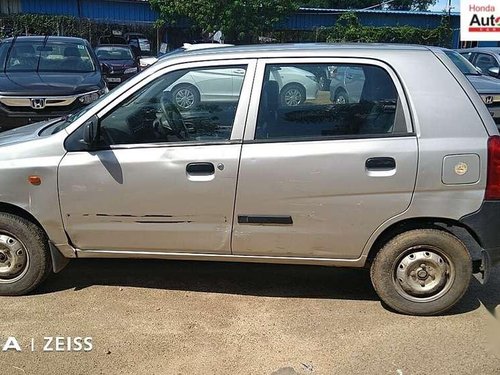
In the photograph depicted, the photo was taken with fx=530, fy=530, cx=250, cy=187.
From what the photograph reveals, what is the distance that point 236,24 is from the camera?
29.5m

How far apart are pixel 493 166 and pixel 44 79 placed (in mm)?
6730

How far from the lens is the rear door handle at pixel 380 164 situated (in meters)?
3.38

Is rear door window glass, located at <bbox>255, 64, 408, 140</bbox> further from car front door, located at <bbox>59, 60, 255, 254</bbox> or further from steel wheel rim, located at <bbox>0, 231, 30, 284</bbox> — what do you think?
steel wheel rim, located at <bbox>0, 231, 30, 284</bbox>

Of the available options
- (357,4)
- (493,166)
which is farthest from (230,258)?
(357,4)

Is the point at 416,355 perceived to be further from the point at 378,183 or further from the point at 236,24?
the point at 236,24

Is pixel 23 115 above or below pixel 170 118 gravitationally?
below

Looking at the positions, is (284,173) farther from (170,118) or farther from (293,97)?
(170,118)

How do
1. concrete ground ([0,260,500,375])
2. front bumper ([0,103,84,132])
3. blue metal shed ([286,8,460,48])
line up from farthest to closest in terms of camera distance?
blue metal shed ([286,8,460,48])
front bumper ([0,103,84,132])
concrete ground ([0,260,500,375])

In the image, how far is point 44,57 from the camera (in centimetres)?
880

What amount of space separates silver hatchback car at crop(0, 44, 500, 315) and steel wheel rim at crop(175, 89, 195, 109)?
0.06 meters

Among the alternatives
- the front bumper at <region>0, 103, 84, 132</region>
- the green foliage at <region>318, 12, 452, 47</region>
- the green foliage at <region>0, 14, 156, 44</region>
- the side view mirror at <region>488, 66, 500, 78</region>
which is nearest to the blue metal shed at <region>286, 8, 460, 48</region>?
the green foliage at <region>318, 12, 452, 47</region>

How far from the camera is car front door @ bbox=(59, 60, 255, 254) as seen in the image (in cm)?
351

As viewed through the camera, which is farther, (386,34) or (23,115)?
(386,34)

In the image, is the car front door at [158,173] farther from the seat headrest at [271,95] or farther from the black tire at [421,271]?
the black tire at [421,271]
